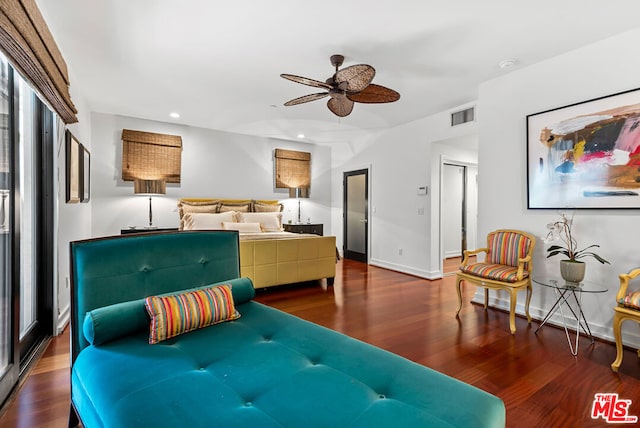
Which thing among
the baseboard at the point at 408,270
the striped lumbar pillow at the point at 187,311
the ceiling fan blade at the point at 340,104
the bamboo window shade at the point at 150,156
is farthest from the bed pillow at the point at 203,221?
the striped lumbar pillow at the point at 187,311

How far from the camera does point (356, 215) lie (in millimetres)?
6633

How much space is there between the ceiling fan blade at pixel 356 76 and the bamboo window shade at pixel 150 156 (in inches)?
149

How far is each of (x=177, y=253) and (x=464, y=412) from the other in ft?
5.36

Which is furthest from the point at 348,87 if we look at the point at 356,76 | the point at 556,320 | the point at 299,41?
the point at 556,320

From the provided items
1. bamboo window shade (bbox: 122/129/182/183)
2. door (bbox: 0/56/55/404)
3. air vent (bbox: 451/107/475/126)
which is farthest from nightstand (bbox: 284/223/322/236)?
door (bbox: 0/56/55/404)

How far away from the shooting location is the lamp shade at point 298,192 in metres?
6.62

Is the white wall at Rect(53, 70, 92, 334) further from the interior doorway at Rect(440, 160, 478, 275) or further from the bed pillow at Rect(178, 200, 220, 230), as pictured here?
the interior doorway at Rect(440, 160, 478, 275)

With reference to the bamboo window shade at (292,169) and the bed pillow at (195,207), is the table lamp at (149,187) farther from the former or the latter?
the bamboo window shade at (292,169)

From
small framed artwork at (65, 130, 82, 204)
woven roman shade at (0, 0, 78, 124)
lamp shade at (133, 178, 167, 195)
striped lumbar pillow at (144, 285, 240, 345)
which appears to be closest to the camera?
woven roman shade at (0, 0, 78, 124)

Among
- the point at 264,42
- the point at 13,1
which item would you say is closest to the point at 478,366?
the point at 264,42

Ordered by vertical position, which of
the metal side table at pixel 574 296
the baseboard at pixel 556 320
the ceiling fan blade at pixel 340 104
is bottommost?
the baseboard at pixel 556 320

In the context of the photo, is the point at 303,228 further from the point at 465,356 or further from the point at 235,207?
the point at 465,356

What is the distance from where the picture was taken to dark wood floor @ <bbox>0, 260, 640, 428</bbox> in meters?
1.79

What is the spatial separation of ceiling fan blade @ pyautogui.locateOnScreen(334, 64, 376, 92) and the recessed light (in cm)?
149
